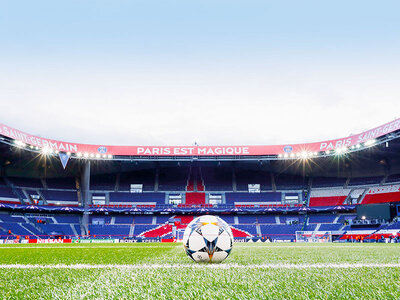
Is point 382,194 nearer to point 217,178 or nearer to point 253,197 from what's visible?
point 253,197

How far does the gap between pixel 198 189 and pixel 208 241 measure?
3784 cm

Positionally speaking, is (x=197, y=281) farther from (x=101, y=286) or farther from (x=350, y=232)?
(x=350, y=232)

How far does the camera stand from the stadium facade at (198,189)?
33.6 metres

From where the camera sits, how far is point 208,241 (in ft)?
A: 16.6

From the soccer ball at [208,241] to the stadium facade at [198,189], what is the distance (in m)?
28.1

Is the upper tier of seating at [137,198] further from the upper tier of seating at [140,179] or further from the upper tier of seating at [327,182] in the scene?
the upper tier of seating at [327,182]

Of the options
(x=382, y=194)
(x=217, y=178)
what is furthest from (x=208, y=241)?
(x=217, y=178)

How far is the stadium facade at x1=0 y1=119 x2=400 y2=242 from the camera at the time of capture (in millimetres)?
33562

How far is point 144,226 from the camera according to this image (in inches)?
1492

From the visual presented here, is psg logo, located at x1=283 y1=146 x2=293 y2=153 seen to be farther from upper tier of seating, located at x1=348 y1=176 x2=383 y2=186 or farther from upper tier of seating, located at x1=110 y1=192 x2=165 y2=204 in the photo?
upper tier of seating, located at x1=110 y1=192 x2=165 y2=204

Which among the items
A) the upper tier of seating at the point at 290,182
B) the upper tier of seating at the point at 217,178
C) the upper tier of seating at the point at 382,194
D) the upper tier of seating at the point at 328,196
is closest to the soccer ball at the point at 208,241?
the upper tier of seating at the point at 382,194

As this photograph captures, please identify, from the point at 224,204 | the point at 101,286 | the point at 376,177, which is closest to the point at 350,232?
the point at 376,177

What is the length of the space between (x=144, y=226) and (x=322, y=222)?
20.9 m

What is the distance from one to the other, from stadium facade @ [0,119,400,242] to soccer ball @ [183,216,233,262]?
1107 inches
